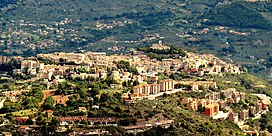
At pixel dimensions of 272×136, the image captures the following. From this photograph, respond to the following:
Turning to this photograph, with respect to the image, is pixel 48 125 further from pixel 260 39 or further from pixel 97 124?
pixel 260 39

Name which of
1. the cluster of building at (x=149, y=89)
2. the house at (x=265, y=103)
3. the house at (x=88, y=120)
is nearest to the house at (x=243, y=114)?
the house at (x=265, y=103)

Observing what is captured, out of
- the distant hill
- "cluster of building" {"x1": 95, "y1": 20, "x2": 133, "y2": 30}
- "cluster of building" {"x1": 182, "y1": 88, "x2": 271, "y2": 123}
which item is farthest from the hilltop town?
"cluster of building" {"x1": 95, "y1": 20, "x2": 133, "y2": 30}

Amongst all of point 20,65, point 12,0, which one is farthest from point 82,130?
point 12,0

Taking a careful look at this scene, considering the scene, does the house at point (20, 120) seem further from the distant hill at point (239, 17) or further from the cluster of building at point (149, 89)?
the distant hill at point (239, 17)

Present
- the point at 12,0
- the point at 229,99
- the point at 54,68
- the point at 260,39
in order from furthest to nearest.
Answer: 1. the point at 12,0
2. the point at 260,39
3. the point at 54,68
4. the point at 229,99

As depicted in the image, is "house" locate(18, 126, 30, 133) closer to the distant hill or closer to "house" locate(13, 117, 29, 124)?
"house" locate(13, 117, 29, 124)

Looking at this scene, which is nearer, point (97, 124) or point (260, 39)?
point (97, 124)

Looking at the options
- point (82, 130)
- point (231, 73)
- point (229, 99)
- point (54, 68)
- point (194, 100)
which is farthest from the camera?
point (231, 73)
